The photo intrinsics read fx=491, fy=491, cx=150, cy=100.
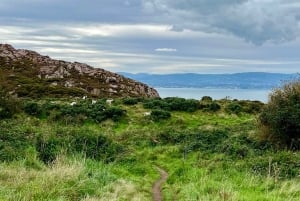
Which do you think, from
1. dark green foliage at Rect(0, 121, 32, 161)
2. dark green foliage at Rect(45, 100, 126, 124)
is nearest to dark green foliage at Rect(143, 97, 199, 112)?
dark green foliage at Rect(45, 100, 126, 124)

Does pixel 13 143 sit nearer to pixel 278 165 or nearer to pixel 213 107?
pixel 278 165

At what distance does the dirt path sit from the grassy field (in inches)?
7.3

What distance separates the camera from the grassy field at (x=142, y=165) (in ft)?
40.9

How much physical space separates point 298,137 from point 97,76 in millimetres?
57299

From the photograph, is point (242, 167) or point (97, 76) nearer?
point (242, 167)

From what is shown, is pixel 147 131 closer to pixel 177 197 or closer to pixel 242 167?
pixel 242 167

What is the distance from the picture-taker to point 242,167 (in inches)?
681

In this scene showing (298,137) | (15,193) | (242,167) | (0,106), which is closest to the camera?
(15,193)

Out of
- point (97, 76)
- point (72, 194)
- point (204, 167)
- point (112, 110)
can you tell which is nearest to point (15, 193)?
point (72, 194)

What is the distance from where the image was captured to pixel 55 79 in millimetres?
69500

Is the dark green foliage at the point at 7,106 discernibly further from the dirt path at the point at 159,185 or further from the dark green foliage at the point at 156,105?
the dirt path at the point at 159,185

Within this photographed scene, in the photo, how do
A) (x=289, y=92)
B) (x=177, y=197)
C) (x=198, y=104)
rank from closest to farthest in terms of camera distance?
(x=177, y=197) → (x=289, y=92) → (x=198, y=104)

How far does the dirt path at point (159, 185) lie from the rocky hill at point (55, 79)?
3842 cm

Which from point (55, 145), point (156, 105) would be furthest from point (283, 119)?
point (156, 105)
